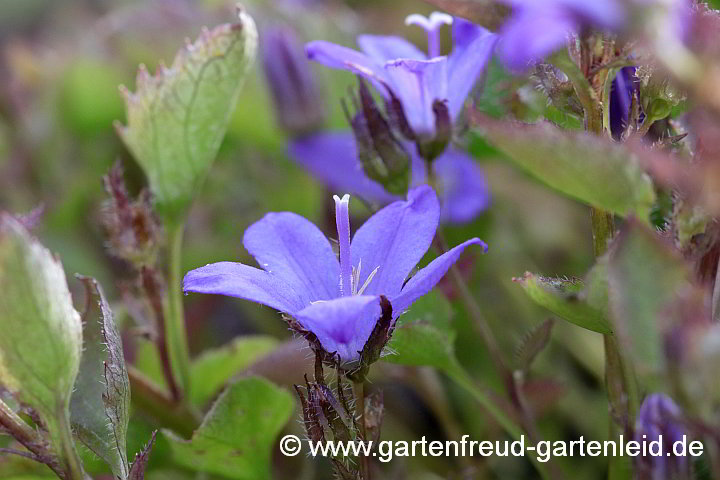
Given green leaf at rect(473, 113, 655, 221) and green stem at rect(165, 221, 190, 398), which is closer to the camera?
green leaf at rect(473, 113, 655, 221)

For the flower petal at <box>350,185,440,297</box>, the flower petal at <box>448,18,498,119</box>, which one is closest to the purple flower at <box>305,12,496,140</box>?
the flower petal at <box>448,18,498,119</box>

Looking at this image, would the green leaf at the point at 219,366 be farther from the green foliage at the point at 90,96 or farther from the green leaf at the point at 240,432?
the green foliage at the point at 90,96

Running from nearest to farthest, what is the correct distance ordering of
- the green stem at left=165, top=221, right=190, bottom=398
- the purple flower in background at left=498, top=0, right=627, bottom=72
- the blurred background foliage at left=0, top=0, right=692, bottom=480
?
the purple flower in background at left=498, top=0, right=627, bottom=72
the green stem at left=165, top=221, right=190, bottom=398
the blurred background foliage at left=0, top=0, right=692, bottom=480

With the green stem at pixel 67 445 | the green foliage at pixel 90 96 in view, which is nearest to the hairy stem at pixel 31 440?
the green stem at pixel 67 445

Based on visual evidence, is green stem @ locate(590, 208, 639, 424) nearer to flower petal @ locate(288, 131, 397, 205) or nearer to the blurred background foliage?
the blurred background foliage

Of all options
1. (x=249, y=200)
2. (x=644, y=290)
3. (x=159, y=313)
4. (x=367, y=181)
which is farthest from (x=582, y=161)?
(x=249, y=200)

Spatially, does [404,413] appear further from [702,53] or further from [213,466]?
[702,53]

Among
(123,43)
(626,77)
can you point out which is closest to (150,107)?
(626,77)
